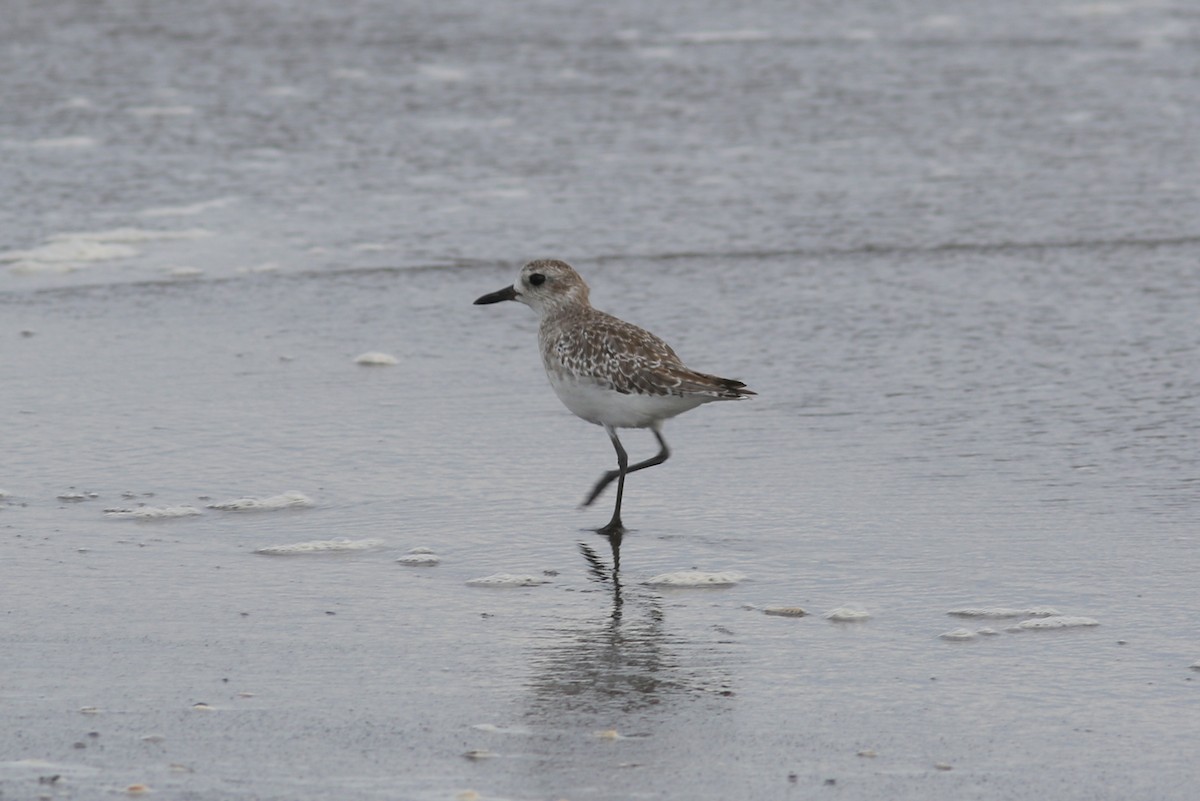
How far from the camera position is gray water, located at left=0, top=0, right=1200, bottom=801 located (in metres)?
4.41

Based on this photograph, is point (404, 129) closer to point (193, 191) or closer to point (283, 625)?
point (193, 191)

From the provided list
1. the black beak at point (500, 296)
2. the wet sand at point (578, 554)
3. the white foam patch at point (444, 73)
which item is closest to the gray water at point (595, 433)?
the wet sand at point (578, 554)

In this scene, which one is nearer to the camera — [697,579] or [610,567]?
[697,579]

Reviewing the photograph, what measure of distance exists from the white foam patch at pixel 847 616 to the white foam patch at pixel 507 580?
2.84 feet

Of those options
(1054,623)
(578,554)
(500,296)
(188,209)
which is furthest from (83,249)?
(1054,623)

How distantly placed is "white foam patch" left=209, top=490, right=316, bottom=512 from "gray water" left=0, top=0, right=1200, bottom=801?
0.10ft

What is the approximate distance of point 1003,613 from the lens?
17.2 feet

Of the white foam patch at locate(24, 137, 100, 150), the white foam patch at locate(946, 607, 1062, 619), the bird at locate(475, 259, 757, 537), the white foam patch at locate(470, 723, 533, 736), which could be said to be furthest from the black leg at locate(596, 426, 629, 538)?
the white foam patch at locate(24, 137, 100, 150)

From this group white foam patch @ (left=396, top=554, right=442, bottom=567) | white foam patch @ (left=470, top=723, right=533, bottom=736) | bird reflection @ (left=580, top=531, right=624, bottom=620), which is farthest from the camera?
white foam patch @ (left=396, top=554, right=442, bottom=567)

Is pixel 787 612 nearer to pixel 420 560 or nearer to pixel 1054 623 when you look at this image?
pixel 1054 623

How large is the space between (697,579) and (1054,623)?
40.9 inches

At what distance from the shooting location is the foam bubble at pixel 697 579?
5.56 meters

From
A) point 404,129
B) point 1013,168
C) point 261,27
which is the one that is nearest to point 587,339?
point 1013,168

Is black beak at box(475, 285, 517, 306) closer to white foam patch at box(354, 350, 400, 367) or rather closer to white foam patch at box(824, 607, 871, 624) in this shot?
white foam patch at box(354, 350, 400, 367)
